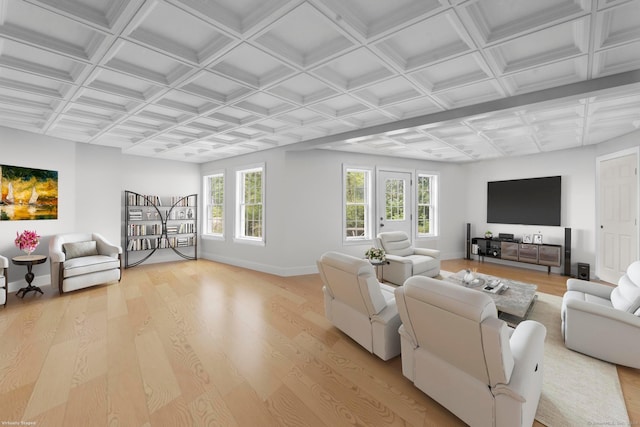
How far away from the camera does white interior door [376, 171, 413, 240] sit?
6.41 m

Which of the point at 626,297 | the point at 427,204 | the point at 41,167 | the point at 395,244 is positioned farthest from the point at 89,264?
the point at 427,204

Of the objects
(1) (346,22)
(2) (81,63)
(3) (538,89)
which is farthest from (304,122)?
(3) (538,89)

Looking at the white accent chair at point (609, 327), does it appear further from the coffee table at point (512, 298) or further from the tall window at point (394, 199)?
the tall window at point (394, 199)

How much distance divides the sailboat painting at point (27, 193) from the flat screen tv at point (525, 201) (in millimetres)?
9335

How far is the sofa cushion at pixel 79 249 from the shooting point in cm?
475

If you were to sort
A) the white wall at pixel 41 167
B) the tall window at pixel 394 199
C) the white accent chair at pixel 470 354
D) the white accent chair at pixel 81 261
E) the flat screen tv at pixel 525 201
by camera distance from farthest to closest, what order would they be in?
the tall window at pixel 394 199 < the flat screen tv at pixel 525 201 < the white wall at pixel 41 167 < the white accent chair at pixel 81 261 < the white accent chair at pixel 470 354

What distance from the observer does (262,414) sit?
1.88 m

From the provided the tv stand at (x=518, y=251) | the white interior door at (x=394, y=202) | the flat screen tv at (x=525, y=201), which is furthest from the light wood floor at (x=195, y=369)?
the flat screen tv at (x=525, y=201)

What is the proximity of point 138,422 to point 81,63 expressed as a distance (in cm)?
292

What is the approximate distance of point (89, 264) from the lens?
4508mm

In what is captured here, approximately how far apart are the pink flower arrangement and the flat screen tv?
925cm

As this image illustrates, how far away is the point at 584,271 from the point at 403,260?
12.0 ft

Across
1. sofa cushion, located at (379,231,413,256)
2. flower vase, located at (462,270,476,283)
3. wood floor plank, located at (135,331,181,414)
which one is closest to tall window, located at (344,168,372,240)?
sofa cushion, located at (379,231,413,256)

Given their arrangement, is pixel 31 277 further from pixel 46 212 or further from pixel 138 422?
pixel 138 422
